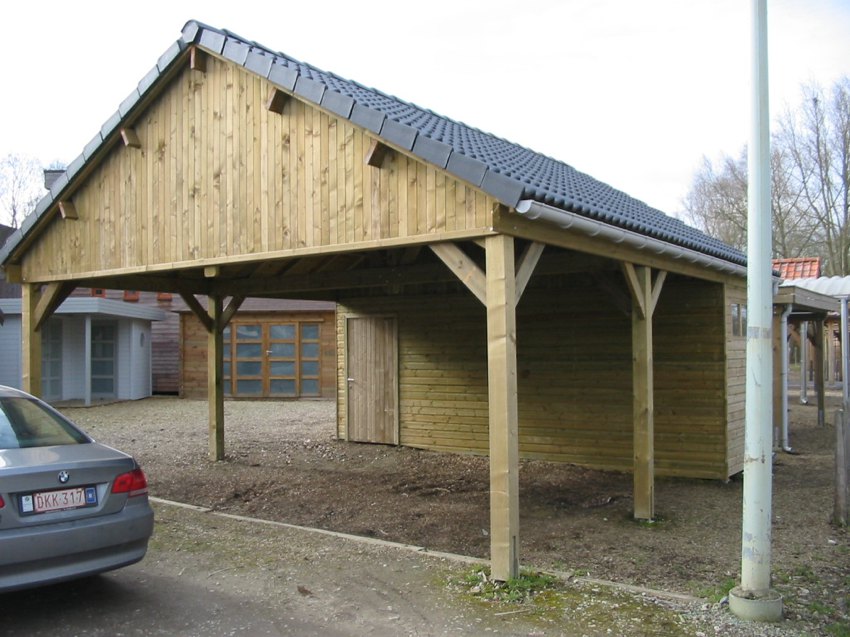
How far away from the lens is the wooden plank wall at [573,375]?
9641 millimetres

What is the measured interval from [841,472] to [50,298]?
918 cm

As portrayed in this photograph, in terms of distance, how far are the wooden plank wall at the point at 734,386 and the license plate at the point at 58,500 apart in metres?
7.70

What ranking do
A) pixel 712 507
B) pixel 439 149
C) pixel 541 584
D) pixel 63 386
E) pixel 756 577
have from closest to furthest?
1. pixel 756 577
2. pixel 541 584
3. pixel 439 149
4. pixel 712 507
5. pixel 63 386

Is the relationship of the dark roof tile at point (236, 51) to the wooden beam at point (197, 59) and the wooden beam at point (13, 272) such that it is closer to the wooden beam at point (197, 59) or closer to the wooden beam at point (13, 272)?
the wooden beam at point (197, 59)

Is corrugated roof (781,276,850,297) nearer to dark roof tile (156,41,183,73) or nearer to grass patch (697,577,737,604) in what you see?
grass patch (697,577,737,604)

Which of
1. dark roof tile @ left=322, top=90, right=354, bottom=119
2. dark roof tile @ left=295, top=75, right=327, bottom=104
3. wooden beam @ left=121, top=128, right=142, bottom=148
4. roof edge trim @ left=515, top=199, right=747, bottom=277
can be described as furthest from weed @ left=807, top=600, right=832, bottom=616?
wooden beam @ left=121, top=128, right=142, bottom=148

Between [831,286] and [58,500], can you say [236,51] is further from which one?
[831,286]

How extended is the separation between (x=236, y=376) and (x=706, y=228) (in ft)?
75.6

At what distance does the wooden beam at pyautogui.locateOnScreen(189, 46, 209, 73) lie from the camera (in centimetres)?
764

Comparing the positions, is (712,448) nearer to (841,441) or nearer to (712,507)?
(712,507)

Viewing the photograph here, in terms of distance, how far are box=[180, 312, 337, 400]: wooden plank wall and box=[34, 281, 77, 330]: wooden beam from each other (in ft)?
38.4

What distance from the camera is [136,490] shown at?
4816 millimetres

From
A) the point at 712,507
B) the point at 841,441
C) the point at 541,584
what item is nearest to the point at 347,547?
the point at 541,584

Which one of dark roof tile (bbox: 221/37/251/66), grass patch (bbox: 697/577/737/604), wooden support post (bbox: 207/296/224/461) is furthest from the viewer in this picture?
wooden support post (bbox: 207/296/224/461)
